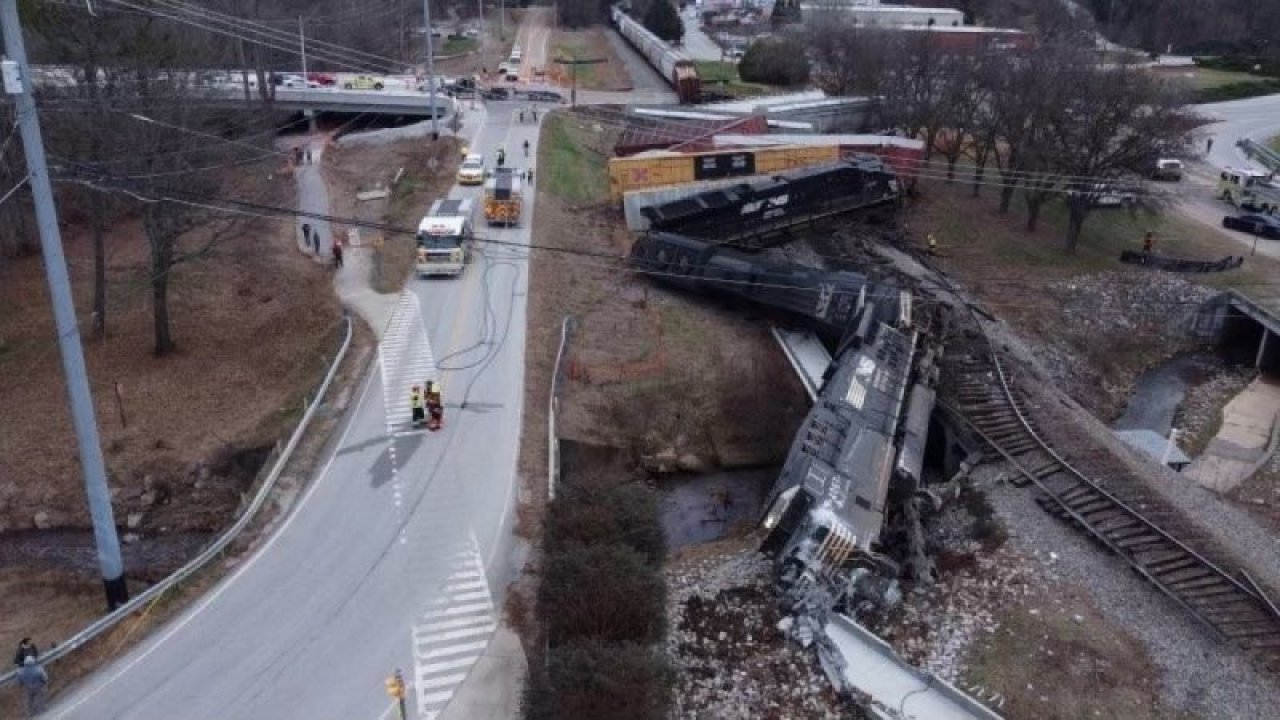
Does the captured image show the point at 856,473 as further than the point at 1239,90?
No

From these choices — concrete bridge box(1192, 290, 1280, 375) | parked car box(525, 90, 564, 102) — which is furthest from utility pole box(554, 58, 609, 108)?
concrete bridge box(1192, 290, 1280, 375)

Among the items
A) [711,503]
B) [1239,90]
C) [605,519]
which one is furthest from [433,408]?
[1239,90]

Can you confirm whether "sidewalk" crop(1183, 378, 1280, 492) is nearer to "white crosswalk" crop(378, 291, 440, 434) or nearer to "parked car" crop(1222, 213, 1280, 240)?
"parked car" crop(1222, 213, 1280, 240)

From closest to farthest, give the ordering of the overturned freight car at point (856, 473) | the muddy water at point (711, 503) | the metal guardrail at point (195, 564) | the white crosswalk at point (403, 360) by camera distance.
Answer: the metal guardrail at point (195, 564), the overturned freight car at point (856, 473), the muddy water at point (711, 503), the white crosswalk at point (403, 360)

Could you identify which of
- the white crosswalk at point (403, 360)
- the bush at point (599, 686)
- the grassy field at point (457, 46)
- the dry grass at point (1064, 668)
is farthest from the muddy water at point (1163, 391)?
the grassy field at point (457, 46)

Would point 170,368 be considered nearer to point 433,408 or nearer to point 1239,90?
point 433,408

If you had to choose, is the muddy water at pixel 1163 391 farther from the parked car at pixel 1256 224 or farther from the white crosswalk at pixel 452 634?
the white crosswalk at pixel 452 634
